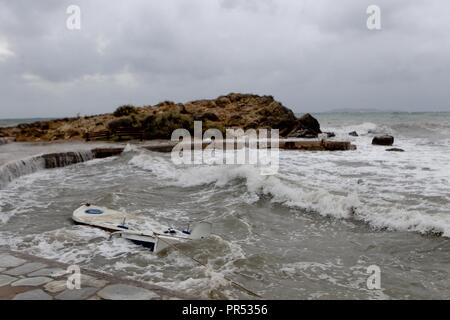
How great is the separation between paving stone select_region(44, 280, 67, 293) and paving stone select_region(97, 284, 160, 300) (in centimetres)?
45

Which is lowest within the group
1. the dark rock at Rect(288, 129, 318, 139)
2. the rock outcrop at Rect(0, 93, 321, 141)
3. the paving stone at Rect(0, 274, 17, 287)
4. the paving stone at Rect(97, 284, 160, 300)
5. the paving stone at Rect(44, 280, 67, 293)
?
the paving stone at Rect(97, 284, 160, 300)

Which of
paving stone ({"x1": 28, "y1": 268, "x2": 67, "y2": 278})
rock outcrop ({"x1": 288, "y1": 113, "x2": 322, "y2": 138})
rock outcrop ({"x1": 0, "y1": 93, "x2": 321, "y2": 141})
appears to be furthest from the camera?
rock outcrop ({"x1": 288, "y1": 113, "x2": 322, "y2": 138})

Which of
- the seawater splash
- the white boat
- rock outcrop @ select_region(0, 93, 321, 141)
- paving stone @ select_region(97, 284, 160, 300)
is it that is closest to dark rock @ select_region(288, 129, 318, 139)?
rock outcrop @ select_region(0, 93, 321, 141)

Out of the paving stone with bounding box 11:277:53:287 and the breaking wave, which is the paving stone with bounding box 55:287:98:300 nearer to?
the paving stone with bounding box 11:277:53:287

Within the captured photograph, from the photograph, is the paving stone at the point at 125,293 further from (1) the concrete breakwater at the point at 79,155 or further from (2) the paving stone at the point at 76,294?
(1) the concrete breakwater at the point at 79,155

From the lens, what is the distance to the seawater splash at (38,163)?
1337cm

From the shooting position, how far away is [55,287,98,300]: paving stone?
154 inches

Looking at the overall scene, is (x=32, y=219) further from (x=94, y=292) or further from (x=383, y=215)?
(x=383, y=215)

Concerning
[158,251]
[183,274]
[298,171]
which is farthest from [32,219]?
[298,171]

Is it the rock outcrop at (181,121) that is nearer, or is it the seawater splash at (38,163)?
the seawater splash at (38,163)

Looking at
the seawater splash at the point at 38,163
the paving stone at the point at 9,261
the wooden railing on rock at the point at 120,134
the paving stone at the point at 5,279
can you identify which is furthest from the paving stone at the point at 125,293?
the wooden railing on rock at the point at 120,134

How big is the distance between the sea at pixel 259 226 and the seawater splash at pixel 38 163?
0.22ft

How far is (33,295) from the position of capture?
3.96m

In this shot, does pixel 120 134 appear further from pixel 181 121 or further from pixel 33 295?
pixel 33 295
